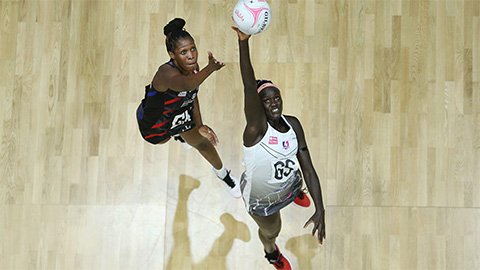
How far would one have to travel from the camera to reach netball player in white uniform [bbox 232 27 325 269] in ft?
8.83

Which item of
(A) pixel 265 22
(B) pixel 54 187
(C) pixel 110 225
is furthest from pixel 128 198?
(A) pixel 265 22

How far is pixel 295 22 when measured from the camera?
4.30 meters

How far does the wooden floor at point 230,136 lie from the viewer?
392 centimetres

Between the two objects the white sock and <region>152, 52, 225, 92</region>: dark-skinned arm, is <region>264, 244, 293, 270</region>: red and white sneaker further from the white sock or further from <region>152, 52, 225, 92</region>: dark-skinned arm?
<region>152, 52, 225, 92</region>: dark-skinned arm

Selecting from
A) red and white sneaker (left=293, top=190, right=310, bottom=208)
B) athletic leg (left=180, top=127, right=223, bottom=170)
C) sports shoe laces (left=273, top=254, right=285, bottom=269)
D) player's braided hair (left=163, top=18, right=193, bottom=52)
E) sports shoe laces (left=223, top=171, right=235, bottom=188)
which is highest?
player's braided hair (left=163, top=18, right=193, bottom=52)

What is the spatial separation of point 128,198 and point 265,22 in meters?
2.05

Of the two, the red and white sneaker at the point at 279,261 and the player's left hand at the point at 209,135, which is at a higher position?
the player's left hand at the point at 209,135

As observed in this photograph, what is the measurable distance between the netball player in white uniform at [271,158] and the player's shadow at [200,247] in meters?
0.83

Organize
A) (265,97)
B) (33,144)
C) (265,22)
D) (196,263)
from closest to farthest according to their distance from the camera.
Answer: (265,22), (265,97), (196,263), (33,144)

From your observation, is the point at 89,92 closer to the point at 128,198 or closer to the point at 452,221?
the point at 128,198

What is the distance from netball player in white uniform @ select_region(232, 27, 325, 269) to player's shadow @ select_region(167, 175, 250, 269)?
830mm

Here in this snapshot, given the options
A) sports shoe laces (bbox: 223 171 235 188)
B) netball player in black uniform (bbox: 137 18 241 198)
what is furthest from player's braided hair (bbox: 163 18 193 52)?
sports shoe laces (bbox: 223 171 235 188)

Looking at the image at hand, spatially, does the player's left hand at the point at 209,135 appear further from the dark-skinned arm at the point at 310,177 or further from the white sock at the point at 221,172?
the white sock at the point at 221,172

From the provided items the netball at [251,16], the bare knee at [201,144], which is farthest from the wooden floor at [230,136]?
the netball at [251,16]
